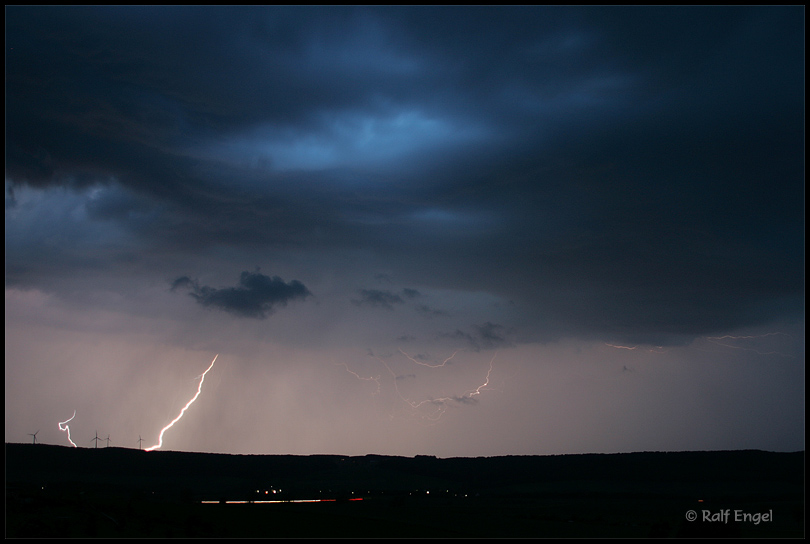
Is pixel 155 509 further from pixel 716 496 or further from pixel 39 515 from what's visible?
pixel 716 496

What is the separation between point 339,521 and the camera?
199ft

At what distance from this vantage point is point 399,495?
114m

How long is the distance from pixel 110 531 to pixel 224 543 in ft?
28.0

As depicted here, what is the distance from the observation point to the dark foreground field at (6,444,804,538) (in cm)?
4494

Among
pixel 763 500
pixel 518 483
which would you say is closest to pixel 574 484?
pixel 518 483

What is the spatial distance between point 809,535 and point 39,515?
48.5 meters

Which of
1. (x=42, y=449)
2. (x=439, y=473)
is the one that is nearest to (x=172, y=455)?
(x=42, y=449)

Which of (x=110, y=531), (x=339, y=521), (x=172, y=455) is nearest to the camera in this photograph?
(x=110, y=531)

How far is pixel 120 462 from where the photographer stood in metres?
150

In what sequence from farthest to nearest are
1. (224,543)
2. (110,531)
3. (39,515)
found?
(39,515)
(110,531)
(224,543)

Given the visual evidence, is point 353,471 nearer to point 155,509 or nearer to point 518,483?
point 518,483

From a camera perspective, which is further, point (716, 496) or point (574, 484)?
point (574, 484)

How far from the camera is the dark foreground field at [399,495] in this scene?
4494cm

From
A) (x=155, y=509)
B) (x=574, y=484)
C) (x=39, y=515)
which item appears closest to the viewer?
(x=39, y=515)
